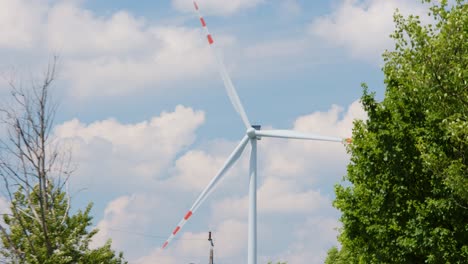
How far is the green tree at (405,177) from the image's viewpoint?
3222cm

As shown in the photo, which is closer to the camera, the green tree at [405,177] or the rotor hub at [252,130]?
the green tree at [405,177]

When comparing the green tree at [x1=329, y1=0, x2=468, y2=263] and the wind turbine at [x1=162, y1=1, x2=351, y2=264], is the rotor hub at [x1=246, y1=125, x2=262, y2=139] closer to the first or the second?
the wind turbine at [x1=162, y1=1, x2=351, y2=264]

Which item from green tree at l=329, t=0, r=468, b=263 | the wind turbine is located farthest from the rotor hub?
green tree at l=329, t=0, r=468, b=263

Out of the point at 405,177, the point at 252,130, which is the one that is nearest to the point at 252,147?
the point at 252,130

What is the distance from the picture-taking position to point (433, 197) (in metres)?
35.0

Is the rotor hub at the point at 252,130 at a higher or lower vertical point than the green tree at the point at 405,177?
higher

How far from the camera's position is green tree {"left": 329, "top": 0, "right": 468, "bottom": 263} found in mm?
32219

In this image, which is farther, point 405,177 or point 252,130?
point 252,130

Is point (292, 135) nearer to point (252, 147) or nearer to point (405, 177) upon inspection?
point (252, 147)

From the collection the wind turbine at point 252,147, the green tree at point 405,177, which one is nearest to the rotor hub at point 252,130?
the wind turbine at point 252,147

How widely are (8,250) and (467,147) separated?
1045 inches

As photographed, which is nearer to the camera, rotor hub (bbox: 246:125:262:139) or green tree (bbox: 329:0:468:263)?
green tree (bbox: 329:0:468:263)

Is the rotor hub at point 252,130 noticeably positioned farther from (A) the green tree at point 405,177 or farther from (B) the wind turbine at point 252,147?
(A) the green tree at point 405,177

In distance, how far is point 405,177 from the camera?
117 ft
